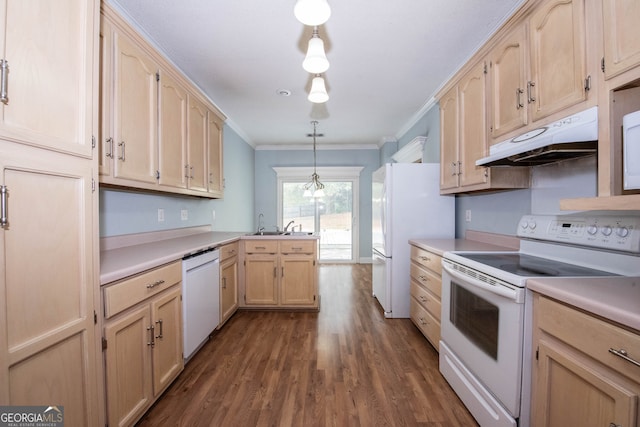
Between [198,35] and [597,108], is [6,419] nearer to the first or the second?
[198,35]

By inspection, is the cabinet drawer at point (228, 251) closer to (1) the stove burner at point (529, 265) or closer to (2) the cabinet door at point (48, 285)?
(2) the cabinet door at point (48, 285)

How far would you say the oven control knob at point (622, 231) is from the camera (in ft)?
4.06

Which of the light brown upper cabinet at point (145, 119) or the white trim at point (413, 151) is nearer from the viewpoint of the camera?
the light brown upper cabinet at point (145, 119)

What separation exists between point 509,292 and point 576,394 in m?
0.39

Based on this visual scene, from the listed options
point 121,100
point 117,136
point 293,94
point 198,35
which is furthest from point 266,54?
point 117,136

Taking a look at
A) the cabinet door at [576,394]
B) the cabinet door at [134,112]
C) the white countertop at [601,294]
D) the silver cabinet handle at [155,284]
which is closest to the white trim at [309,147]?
the cabinet door at [134,112]

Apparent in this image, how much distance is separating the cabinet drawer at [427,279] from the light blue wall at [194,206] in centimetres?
242

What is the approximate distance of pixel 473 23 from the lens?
1.92 m

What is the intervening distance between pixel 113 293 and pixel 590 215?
95.3 inches

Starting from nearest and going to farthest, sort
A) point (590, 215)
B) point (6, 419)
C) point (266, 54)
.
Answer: point (6, 419) → point (590, 215) → point (266, 54)

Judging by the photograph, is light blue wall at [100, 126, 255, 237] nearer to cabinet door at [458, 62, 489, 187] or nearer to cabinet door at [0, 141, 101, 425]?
cabinet door at [0, 141, 101, 425]

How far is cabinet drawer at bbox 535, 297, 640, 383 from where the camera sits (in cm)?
80

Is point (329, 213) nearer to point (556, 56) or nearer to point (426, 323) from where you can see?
point (426, 323)

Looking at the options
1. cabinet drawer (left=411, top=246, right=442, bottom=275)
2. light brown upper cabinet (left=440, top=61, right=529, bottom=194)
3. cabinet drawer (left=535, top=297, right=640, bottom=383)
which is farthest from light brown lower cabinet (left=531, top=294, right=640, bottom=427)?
light brown upper cabinet (left=440, top=61, right=529, bottom=194)
